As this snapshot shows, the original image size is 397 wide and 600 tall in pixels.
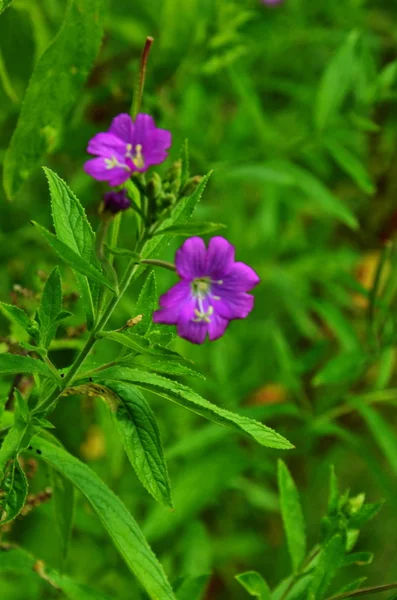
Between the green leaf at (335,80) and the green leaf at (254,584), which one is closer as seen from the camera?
the green leaf at (254,584)

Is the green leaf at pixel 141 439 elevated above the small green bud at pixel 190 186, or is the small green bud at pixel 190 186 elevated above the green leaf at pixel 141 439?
the small green bud at pixel 190 186

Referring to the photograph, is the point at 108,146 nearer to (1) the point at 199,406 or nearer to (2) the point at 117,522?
(1) the point at 199,406

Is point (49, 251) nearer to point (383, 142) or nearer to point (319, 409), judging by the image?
point (319, 409)

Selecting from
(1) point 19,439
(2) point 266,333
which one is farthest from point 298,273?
(1) point 19,439

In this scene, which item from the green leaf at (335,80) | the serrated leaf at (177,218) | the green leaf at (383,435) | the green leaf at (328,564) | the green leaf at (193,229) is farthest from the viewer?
the green leaf at (335,80)

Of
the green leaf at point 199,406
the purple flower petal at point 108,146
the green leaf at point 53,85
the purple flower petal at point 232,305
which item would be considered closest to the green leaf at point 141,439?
the green leaf at point 199,406

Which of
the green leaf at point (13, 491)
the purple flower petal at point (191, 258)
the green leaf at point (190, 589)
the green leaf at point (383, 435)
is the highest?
the purple flower petal at point (191, 258)

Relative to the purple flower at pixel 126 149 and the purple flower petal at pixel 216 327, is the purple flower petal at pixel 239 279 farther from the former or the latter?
the purple flower at pixel 126 149
